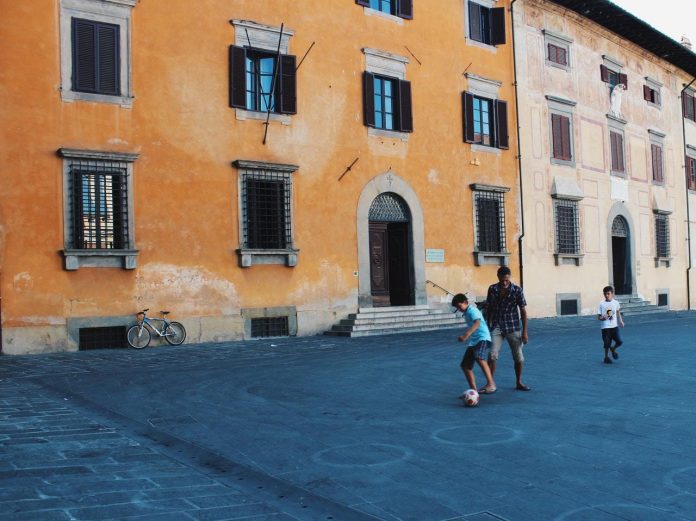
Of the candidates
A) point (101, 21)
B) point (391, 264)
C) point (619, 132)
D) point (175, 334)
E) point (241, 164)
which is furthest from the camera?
point (619, 132)

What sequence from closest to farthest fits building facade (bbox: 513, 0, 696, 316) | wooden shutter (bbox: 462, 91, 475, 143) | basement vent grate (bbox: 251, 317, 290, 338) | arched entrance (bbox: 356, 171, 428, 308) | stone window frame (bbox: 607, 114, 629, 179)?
1. basement vent grate (bbox: 251, 317, 290, 338)
2. arched entrance (bbox: 356, 171, 428, 308)
3. wooden shutter (bbox: 462, 91, 475, 143)
4. building facade (bbox: 513, 0, 696, 316)
5. stone window frame (bbox: 607, 114, 629, 179)

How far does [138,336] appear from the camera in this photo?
15.8 m

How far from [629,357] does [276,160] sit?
9166 mm

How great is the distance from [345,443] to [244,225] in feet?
37.8

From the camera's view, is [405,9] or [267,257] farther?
[405,9]

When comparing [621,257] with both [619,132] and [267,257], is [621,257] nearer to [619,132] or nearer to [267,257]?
[619,132]

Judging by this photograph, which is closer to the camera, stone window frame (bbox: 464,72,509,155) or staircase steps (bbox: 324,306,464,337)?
staircase steps (bbox: 324,306,464,337)

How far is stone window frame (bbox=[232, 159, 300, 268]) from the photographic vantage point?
17516 mm

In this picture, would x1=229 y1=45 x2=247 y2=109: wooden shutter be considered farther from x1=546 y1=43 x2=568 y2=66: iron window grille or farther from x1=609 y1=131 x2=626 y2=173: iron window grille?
x1=609 y1=131 x2=626 y2=173: iron window grille

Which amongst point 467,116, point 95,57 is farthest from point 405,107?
point 95,57

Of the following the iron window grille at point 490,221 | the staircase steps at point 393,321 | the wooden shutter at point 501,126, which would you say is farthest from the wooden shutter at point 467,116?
the staircase steps at point 393,321

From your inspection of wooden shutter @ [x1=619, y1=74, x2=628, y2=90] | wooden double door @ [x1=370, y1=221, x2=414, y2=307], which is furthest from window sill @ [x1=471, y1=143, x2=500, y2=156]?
wooden shutter @ [x1=619, y1=74, x2=628, y2=90]

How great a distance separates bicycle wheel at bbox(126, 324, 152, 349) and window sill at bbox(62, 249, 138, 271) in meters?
1.27

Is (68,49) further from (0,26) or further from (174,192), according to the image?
(174,192)
